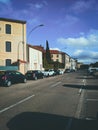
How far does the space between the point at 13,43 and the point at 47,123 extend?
142 feet

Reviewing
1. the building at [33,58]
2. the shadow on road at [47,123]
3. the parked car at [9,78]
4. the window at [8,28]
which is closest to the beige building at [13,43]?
the window at [8,28]

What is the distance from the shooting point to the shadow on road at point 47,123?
8516 millimetres

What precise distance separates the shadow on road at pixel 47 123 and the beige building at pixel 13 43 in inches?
1598

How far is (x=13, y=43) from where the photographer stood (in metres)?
51.6

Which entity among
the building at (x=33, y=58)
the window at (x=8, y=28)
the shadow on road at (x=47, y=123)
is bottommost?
the shadow on road at (x=47, y=123)

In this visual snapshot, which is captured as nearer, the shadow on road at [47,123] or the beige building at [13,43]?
the shadow on road at [47,123]

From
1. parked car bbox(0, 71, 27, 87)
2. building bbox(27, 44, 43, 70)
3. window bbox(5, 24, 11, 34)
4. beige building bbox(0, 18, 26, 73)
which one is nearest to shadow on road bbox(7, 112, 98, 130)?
parked car bbox(0, 71, 27, 87)

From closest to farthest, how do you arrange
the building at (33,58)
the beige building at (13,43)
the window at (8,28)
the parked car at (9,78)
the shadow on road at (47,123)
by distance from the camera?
the shadow on road at (47,123) < the parked car at (9,78) < the beige building at (13,43) < the window at (8,28) < the building at (33,58)

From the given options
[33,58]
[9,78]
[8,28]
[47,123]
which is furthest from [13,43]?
[47,123]

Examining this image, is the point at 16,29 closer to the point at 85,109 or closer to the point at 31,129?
the point at 85,109

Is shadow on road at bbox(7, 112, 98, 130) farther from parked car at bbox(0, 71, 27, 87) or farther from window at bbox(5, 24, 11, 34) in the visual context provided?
window at bbox(5, 24, 11, 34)

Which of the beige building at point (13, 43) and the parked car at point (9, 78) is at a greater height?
the beige building at point (13, 43)

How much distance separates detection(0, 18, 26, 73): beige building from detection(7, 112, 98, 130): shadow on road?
40.6m

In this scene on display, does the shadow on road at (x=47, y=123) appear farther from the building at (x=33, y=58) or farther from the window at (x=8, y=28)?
the building at (x=33, y=58)
